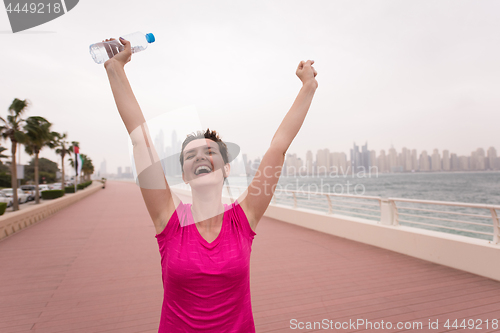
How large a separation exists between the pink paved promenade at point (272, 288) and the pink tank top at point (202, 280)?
7.96ft

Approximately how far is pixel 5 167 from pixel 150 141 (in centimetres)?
7743

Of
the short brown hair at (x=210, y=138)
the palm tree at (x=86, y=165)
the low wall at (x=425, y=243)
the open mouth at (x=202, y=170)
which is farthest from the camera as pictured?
the palm tree at (x=86, y=165)

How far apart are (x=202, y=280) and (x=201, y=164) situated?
439 mm

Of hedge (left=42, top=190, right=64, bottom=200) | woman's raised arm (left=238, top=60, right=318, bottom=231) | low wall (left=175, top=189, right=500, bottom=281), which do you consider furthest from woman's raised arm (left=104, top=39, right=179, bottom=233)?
hedge (left=42, top=190, right=64, bottom=200)

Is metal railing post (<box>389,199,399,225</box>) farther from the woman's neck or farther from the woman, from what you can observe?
the woman's neck

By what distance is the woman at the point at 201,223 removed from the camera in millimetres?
1076

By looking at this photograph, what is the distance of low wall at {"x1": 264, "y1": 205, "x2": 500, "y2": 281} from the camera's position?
14.9 ft

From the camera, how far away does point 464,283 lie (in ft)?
14.1

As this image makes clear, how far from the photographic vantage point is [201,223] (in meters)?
1.22

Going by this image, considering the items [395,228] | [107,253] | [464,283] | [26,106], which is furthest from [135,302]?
[26,106]

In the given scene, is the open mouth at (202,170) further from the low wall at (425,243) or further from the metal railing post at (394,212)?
the metal railing post at (394,212)

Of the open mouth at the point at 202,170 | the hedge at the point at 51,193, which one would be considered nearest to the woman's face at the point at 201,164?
the open mouth at the point at 202,170

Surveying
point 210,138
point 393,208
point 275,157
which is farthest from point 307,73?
point 393,208

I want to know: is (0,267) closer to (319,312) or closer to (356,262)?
(319,312)
